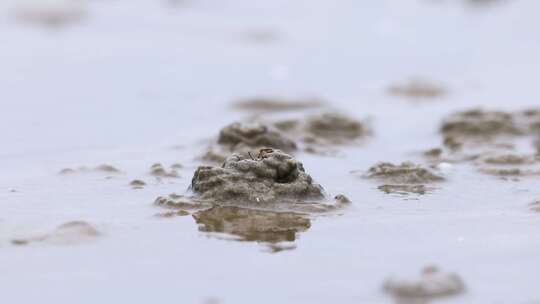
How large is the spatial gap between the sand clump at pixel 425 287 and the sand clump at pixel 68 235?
103 centimetres

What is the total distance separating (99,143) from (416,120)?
202 centimetres

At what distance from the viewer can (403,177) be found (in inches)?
162

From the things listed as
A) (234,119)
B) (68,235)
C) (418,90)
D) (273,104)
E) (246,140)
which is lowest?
(68,235)

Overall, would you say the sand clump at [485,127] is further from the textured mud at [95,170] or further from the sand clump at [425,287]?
the sand clump at [425,287]

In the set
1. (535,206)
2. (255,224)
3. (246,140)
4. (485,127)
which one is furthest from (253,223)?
(485,127)

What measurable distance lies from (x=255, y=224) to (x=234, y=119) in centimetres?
269

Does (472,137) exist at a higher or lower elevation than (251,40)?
lower

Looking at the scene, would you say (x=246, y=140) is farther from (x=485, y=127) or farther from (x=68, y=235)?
(x=68, y=235)

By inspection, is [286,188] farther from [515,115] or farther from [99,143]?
[515,115]

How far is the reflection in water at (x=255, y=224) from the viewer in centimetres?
314

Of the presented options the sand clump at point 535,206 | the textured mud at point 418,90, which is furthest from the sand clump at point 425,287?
the textured mud at point 418,90

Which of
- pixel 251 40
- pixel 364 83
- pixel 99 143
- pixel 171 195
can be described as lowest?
pixel 171 195

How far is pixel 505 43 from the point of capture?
8.23 metres

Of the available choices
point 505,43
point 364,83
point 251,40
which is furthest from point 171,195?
point 505,43
